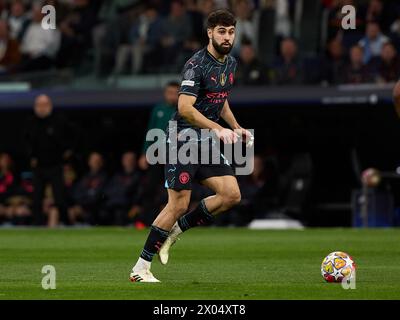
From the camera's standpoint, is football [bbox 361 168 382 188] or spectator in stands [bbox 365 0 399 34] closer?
football [bbox 361 168 382 188]

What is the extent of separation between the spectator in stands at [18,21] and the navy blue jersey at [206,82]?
50.7ft

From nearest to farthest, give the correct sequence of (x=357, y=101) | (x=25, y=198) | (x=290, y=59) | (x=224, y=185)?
(x=224, y=185) → (x=357, y=101) → (x=290, y=59) → (x=25, y=198)

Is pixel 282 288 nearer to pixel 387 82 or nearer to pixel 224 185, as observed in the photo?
pixel 224 185

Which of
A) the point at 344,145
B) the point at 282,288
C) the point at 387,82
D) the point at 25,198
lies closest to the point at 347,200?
the point at 344,145

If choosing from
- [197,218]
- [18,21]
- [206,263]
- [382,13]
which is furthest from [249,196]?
[197,218]

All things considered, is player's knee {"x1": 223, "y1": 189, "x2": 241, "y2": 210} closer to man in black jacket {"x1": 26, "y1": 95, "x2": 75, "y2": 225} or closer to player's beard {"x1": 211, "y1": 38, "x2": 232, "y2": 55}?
player's beard {"x1": 211, "y1": 38, "x2": 232, "y2": 55}

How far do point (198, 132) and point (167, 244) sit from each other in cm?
106

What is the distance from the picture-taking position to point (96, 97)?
2316cm

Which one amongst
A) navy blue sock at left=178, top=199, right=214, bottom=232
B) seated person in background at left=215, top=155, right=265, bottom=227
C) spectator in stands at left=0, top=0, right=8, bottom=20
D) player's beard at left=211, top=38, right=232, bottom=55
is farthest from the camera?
spectator in stands at left=0, top=0, right=8, bottom=20

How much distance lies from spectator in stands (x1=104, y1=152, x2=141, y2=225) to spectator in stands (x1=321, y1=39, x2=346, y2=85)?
395cm

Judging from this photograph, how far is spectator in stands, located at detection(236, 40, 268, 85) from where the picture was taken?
22.5 metres

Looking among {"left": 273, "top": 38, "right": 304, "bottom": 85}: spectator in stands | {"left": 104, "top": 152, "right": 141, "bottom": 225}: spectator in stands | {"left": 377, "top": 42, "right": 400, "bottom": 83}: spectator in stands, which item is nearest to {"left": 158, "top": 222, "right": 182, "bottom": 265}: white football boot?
{"left": 377, "top": 42, "right": 400, "bottom": 83}: spectator in stands

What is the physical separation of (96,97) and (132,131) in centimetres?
192

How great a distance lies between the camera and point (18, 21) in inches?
1051
